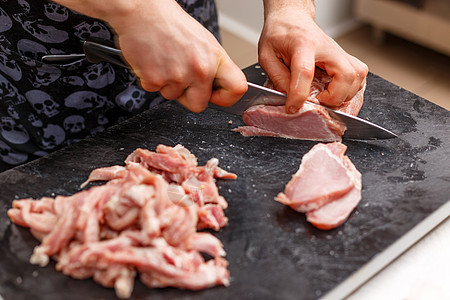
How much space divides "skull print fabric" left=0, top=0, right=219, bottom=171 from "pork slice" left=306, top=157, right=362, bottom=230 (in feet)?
3.18

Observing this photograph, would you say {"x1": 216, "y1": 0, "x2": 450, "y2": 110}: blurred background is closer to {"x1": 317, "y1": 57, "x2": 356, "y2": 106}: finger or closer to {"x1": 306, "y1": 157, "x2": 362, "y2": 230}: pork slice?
{"x1": 317, "y1": 57, "x2": 356, "y2": 106}: finger

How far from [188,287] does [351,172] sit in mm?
683

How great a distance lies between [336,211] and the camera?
58.5 inches

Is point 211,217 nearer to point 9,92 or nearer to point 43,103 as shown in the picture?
point 43,103

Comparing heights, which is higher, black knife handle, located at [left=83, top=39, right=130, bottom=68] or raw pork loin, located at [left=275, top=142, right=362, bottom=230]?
black knife handle, located at [left=83, top=39, right=130, bottom=68]

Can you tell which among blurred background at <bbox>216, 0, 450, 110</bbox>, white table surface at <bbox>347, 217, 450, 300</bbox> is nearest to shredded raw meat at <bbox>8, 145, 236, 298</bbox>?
white table surface at <bbox>347, 217, 450, 300</bbox>

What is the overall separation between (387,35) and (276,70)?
2895 millimetres

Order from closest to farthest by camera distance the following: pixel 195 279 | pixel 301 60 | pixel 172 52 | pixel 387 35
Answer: pixel 195 279
pixel 172 52
pixel 301 60
pixel 387 35

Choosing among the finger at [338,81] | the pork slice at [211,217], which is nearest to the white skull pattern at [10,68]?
the pork slice at [211,217]

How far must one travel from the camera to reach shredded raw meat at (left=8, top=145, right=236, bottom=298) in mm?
1279

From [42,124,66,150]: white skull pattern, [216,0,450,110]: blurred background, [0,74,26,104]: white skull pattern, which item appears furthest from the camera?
[216,0,450,110]: blurred background

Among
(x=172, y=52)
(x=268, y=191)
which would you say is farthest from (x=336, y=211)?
(x=172, y=52)

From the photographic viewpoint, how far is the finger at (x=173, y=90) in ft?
5.36

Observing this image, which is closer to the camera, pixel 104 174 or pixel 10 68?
pixel 104 174
